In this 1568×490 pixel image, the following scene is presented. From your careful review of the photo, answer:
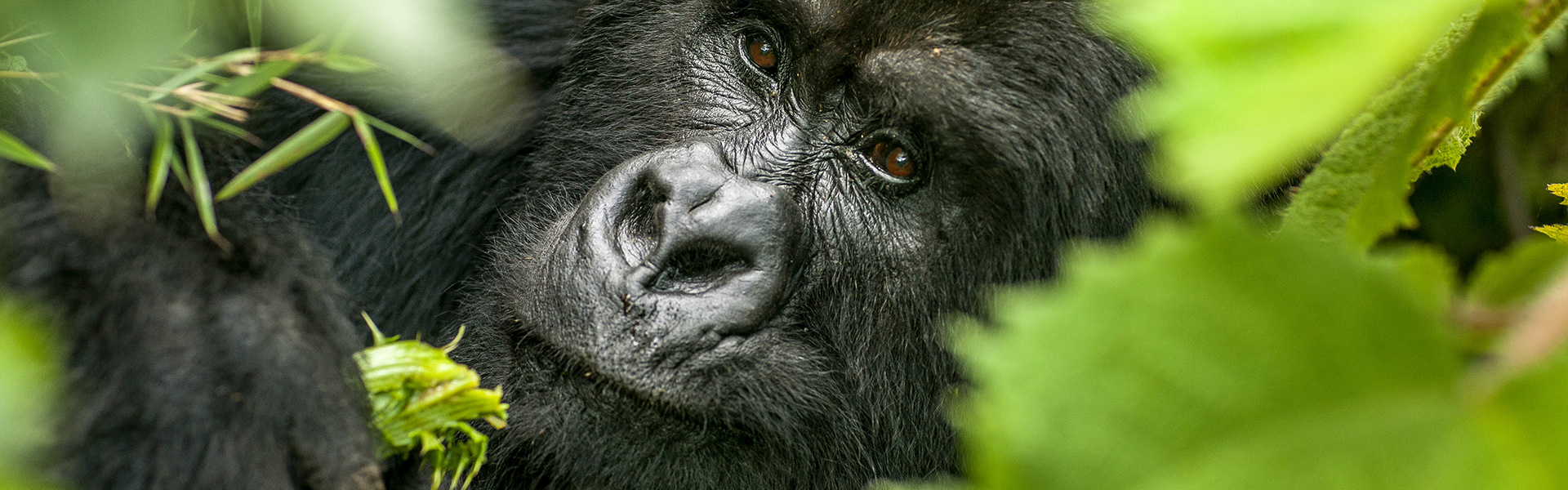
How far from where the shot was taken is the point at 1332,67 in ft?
1.72

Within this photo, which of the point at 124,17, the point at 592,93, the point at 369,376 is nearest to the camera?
the point at 124,17

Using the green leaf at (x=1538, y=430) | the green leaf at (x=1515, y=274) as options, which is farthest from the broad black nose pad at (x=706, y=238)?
the green leaf at (x=1538, y=430)

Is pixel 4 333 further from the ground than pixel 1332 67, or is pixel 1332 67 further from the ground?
pixel 1332 67

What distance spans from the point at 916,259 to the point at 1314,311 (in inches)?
52.5

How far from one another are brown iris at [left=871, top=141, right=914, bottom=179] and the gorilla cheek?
0.62ft

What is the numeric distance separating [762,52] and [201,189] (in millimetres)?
1127

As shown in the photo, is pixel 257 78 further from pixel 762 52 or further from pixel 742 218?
pixel 762 52

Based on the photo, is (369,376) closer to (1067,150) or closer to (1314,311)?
(1067,150)

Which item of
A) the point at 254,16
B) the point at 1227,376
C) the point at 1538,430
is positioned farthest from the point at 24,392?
the point at 1538,430

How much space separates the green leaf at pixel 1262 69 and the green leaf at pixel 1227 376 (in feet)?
0.13

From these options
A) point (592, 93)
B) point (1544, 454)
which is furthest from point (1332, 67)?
point (592, 93)

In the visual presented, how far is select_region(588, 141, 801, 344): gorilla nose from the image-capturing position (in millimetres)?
1706

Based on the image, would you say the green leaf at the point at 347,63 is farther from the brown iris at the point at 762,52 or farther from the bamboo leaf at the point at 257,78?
the brown iris at the point at 762,52

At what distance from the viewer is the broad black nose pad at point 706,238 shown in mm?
1712
